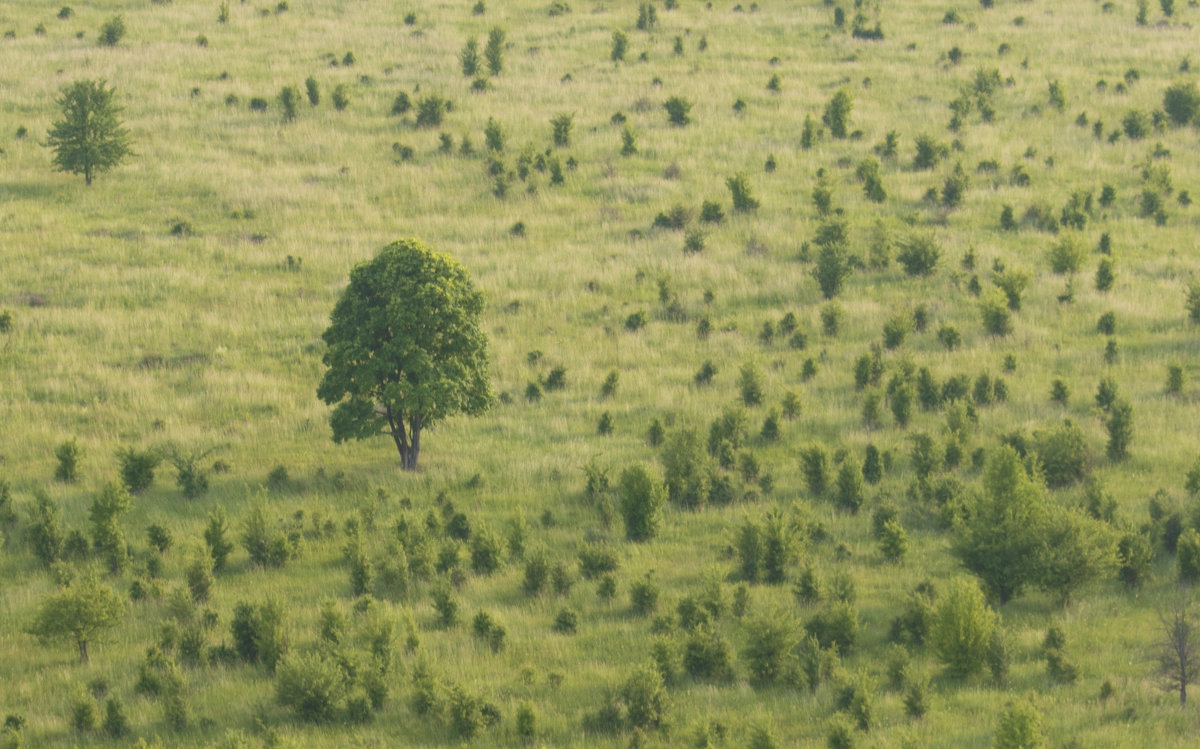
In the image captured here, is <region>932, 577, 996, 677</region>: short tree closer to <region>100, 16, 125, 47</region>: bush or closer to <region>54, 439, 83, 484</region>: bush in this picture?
<region>54, 439, 83, 484</region>: bush

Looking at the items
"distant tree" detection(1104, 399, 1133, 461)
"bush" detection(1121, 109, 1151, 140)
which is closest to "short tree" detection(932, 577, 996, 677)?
"distant tree" detection(1104, 399, 1133, 461)

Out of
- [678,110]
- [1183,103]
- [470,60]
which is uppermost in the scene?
[470,60]

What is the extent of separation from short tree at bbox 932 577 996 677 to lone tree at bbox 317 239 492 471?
537 inches

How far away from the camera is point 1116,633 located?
831 inches

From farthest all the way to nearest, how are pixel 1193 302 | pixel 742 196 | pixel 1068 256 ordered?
pixel 742 196 < pixel 1068 256 < pixel 1193 302

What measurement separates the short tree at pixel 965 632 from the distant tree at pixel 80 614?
14.9 metres

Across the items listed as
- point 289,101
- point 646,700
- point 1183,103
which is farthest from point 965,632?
point 1183,103

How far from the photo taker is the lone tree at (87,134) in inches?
1823

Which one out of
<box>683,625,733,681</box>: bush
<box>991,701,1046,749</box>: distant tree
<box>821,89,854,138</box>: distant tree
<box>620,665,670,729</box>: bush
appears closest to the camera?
<box>991,701,1046,749</box>: distant tree

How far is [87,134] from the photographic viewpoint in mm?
46281

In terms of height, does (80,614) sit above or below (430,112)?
below

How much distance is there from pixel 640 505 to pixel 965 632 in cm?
849

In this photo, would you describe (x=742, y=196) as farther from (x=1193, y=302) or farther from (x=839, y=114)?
(x=1193, y=302)

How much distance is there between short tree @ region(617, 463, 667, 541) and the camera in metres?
26.2
